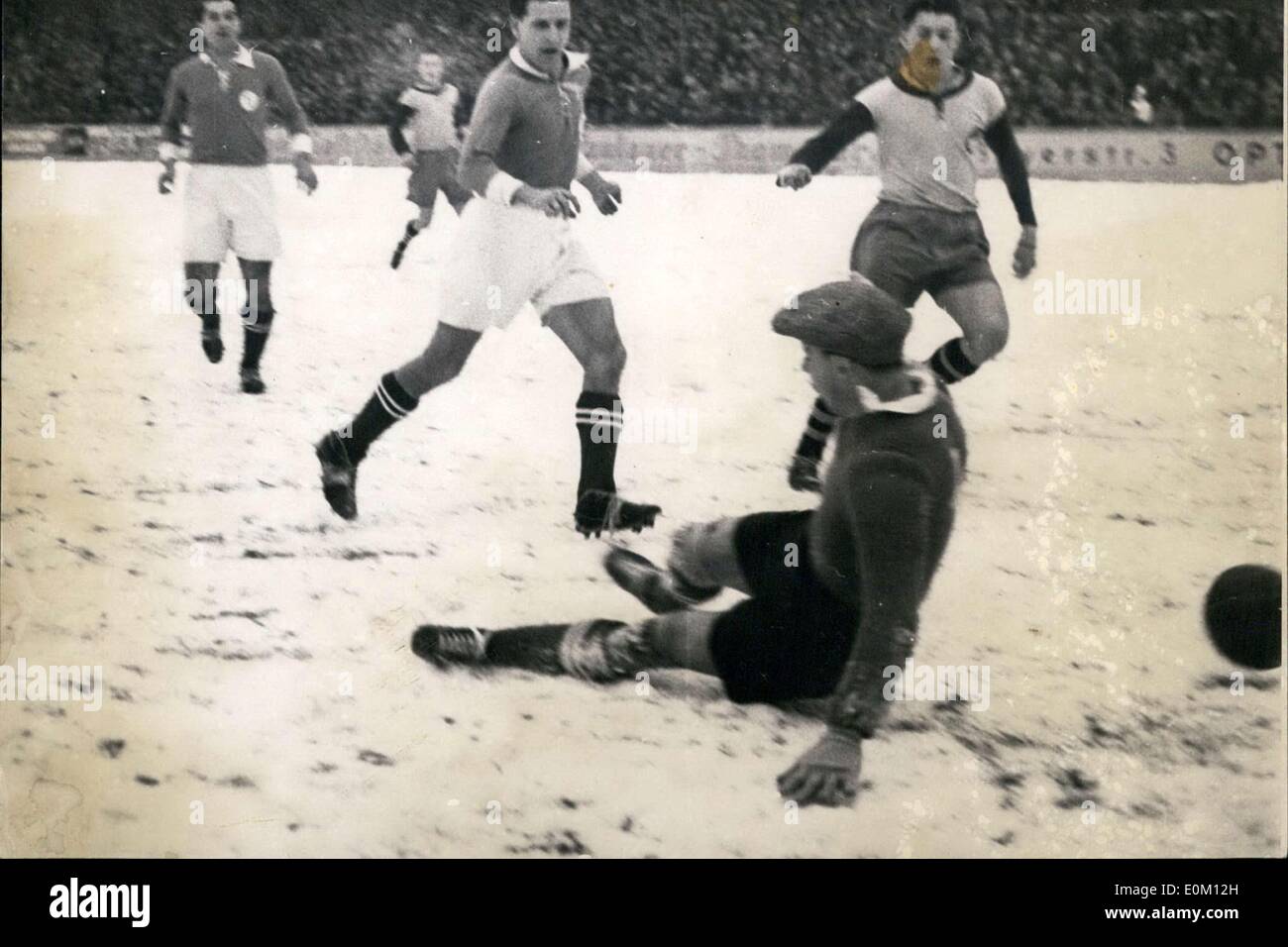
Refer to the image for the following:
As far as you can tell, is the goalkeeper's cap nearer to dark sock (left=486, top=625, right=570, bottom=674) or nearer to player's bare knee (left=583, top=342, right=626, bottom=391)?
player's bare knee (left=583, top=342, right=626, bottom=391)

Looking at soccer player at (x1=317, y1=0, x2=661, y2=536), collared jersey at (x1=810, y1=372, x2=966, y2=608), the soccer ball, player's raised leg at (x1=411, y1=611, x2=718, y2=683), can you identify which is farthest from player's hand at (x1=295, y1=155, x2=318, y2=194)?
the soccer ball

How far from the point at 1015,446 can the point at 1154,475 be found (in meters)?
0.30

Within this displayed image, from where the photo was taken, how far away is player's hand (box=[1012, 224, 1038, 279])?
2455 millimetres

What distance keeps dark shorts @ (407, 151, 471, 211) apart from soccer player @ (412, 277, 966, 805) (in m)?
0.73

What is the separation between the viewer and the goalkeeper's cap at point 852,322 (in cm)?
234

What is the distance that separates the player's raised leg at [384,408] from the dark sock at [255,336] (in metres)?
0.23

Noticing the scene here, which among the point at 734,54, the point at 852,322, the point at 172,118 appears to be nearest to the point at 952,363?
the point at 852,322

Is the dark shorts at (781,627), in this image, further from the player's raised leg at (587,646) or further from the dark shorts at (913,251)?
the dark shorts at (913,251)

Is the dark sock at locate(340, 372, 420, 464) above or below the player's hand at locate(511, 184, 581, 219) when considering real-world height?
below

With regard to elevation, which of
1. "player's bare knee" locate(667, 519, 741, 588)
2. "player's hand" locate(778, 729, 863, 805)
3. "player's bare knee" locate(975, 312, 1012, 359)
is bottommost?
"player's hand" locate(778, 729, 863, 805)

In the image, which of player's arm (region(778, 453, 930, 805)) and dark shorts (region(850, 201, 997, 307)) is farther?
dark shorts (region(850, 201, 997, 307))

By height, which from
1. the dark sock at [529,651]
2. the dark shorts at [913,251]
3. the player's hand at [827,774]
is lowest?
the player's hand at [827,774]

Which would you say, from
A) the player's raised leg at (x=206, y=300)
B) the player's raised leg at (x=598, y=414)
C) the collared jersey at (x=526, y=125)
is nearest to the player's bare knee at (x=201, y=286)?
the player's raised leg at (x=206, y=300)
